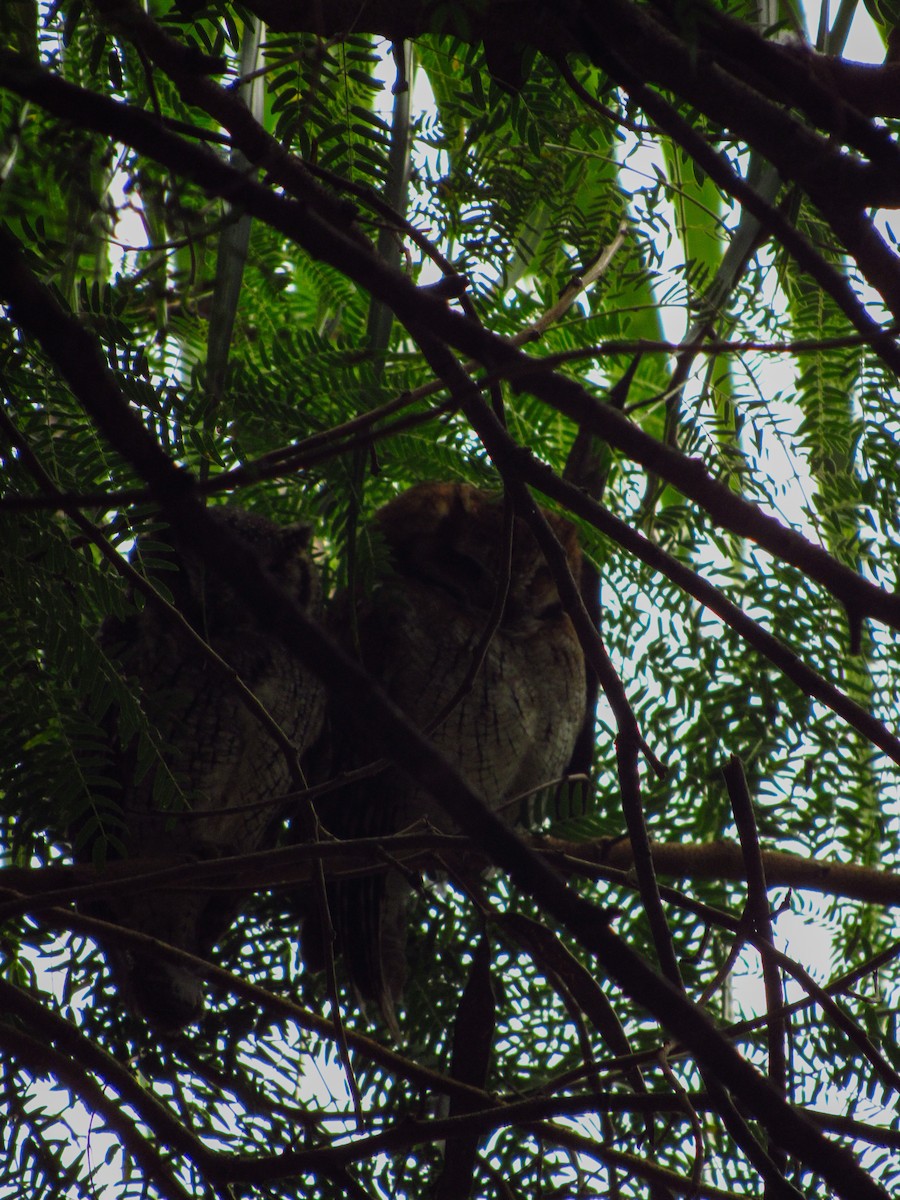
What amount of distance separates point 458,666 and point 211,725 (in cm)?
41

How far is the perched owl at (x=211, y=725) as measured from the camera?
59.8 inches

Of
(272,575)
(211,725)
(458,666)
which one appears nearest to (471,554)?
(458,666)

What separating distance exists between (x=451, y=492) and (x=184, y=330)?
0.66 meters

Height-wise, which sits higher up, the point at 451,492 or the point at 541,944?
the point at 451,492

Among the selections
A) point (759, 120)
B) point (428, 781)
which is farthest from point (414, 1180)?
point (759, 120)

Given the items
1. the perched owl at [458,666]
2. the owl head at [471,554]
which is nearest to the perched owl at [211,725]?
the perched owl at [458,666]

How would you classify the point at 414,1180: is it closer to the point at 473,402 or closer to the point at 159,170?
the point at 473,402

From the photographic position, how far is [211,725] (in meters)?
1.60

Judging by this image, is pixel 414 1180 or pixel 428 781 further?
pixel 414 1180

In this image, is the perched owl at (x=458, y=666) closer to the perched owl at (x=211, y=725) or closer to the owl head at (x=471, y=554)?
the owl head at (x=471, y=554)

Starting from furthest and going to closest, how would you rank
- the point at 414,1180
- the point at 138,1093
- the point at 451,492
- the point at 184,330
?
the point at 451,492
the point at 184,330
the point at 414,1180
the point at 138,1093

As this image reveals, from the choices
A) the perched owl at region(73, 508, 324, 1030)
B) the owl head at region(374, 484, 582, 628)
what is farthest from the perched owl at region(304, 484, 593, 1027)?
the perched owl at region(73, 508, 324, 1030)

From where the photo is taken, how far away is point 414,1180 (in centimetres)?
128

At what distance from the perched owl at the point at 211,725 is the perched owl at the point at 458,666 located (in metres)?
0.11
